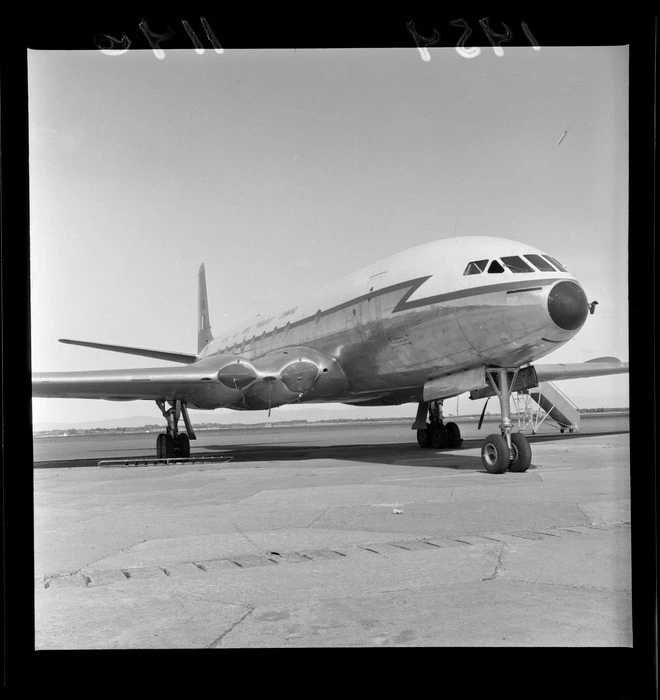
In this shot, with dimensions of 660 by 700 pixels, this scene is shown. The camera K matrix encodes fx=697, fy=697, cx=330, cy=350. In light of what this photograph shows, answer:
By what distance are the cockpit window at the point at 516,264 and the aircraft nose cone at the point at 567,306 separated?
1.99 ft

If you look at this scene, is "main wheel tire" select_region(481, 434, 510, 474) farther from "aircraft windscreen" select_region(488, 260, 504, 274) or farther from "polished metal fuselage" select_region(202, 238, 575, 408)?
"aircraft windscreen" select_region(488, 260, 504, 274)

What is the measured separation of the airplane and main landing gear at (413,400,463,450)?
3 centimetres

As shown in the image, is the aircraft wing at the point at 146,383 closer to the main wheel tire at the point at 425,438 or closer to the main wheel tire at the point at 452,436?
the main wheel tire at the point at 425,438

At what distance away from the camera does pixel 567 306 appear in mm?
9781

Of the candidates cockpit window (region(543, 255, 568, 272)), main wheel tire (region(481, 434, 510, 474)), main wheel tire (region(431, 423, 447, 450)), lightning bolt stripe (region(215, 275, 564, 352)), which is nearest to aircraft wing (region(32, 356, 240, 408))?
lightning bolt stripe (region(215, 275, 564, 352))

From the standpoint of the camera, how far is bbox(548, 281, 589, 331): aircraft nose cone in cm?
978

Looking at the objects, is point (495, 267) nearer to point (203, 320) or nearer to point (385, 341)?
point (385, 341)

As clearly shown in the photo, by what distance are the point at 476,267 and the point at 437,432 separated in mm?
6503

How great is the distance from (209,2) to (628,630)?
3511 mm

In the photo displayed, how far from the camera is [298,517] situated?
263 inches

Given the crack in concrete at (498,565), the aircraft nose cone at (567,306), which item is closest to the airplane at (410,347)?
the aircraft nose cone at (567,306)

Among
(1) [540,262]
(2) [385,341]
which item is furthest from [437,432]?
(1) [540,262]
